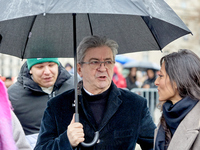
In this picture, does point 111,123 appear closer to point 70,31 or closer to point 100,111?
point 100,111

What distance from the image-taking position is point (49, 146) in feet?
9.27

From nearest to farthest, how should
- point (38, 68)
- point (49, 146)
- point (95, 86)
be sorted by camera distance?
point (49, 146)
point (95, 86)
point (38, 68)

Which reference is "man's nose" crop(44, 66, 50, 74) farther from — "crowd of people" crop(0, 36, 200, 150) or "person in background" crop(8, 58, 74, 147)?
"crowd of people" crop(0, 36, 200, 150)

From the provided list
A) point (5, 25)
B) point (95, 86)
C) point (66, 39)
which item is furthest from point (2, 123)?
→ point (66, 39)

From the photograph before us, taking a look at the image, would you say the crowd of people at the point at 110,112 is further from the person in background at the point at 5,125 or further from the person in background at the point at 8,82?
the person in background at the point at 8,82

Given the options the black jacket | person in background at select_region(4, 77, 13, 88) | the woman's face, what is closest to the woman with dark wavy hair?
the woman's face

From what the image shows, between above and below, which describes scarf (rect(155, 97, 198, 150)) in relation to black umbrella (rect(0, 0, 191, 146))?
below

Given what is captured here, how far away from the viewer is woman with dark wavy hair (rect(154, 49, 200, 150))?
2.56 meters

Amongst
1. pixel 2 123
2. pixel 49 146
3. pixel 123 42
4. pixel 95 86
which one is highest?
pixel 123 42

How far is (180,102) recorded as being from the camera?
2.66 m

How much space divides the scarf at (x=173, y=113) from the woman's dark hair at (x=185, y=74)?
1.8 inches

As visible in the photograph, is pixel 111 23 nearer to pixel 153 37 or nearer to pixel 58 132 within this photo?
pixel 153 37

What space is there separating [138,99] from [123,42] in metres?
0.81

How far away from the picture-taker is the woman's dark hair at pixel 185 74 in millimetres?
2648
